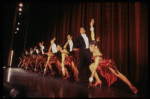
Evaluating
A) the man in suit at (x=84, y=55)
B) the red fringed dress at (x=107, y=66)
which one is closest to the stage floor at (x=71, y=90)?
the red fringed dress at (x=107, y=66)

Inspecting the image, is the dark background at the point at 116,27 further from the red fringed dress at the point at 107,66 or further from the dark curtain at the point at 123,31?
the red fringed dress at the point at 107,66

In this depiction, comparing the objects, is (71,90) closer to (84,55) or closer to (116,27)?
(84,55)

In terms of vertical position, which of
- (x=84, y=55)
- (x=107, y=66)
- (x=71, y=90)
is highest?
(x=84, y=55)

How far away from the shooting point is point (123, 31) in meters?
4.20

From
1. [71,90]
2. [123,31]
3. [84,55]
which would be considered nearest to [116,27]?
[123,31]

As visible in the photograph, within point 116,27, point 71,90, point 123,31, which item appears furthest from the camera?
point 116,27

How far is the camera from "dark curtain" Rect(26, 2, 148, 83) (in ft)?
12.2

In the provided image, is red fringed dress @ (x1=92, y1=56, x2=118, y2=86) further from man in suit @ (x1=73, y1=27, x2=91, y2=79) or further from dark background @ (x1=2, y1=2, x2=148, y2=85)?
dark background @ (x1=2, y1=2, x2=148, y2=85)

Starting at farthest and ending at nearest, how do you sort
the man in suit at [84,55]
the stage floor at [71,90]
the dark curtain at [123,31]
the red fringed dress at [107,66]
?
the dark curtain at [123,31] → the man in suit at [84,55] → the red fringed dress at [107,66] → the stage floor at [71,90]

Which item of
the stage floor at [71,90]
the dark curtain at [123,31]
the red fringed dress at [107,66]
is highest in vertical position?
the dark curtain at [123,31]

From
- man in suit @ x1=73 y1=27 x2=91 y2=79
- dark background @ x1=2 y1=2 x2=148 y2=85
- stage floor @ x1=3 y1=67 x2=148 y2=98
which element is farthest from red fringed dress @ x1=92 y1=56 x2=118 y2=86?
dark background @ x1=2 y1=2 x2=148 y2=85

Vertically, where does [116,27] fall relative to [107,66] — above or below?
above

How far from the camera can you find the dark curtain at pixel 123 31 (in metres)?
3.71

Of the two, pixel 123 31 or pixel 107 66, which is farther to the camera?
pixel 123 31
